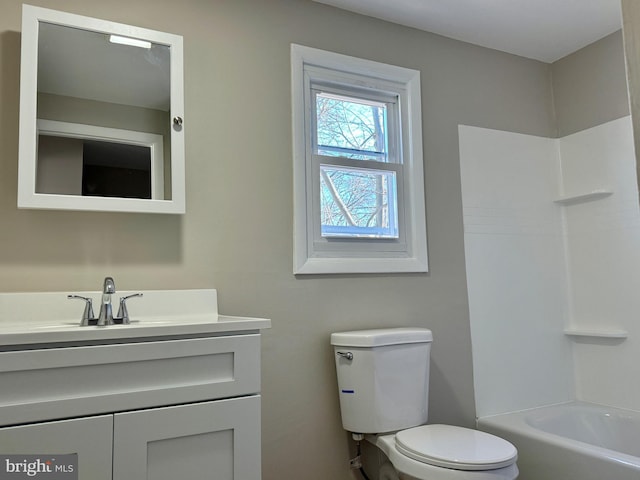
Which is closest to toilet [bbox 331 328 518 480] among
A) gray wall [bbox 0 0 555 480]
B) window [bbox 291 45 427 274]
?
gray wall [bbox 0 0 555 480]

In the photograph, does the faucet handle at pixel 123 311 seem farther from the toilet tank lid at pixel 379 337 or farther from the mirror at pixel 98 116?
the toilet tank lid at pixel 379 337

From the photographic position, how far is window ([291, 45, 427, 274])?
2.02 m

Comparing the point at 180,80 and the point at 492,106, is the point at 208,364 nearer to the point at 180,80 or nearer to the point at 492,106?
the point at 180,80

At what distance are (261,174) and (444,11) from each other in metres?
1.14

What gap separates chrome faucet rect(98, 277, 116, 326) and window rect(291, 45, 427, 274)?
0.71 m

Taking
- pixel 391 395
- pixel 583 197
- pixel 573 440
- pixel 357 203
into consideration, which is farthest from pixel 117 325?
pixel 583 197

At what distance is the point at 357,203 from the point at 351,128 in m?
0.34

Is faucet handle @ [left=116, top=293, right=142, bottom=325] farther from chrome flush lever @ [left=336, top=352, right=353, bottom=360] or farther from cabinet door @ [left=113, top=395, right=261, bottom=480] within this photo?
chrome flush lever @ [left=336, top=352, right=353, bottom=360]

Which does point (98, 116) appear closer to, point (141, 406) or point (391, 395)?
point (141, 406)

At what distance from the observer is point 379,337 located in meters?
1.87

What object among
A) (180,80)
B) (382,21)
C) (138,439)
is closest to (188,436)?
(138,439)

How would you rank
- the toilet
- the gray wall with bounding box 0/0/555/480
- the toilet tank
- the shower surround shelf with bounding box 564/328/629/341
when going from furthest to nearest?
the shower surround shelf with bounding box 564/328/629/341 → the toilet tank → the toilet → the gray wall with bounding box 0/0/555/480

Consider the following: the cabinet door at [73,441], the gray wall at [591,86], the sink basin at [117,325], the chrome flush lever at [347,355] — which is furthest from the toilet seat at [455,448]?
the gray wall at [591,86]

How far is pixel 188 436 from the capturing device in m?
1.20
